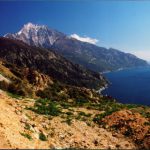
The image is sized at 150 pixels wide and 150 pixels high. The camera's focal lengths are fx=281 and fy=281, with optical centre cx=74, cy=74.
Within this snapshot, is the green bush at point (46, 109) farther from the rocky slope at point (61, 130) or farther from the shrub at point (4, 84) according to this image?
the shrub at point (4, 84)

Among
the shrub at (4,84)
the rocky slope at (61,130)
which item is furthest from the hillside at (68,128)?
the shrub at (4,84)

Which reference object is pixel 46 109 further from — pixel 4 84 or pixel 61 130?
pixel 4 84

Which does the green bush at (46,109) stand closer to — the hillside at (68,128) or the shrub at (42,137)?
the hillside at (68,128)

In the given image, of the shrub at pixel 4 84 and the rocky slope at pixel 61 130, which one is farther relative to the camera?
the shrub at pixel 4 84

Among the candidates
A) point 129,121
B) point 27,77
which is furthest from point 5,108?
point 27,77

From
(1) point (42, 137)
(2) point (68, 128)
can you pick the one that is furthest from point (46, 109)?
(1) point (42, 137)

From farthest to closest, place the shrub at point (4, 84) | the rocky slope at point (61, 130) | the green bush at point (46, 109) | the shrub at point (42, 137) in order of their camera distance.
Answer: the shrub at point (4, 84)
the green bush at point (46, 109)
the shrub at point (42, 137)
the rocky slope at point (61, 130)

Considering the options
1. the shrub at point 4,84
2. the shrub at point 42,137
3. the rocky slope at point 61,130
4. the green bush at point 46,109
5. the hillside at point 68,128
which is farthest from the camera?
the shrub at point 4,84

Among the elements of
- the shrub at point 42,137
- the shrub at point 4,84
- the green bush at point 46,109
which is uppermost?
the shrub at point 4,84

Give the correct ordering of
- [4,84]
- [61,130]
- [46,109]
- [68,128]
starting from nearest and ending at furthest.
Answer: [61,130] < [68,128] < [46,109] < [4,84]

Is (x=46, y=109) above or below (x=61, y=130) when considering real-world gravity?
above

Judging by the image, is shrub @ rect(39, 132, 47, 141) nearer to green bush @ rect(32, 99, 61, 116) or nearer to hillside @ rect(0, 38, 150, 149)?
hillside @ rect(0, 38, 150, 149)

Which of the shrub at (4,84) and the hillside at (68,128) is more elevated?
the shrub at (4,84)

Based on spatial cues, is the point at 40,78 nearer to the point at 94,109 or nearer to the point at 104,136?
the point at 94,109
